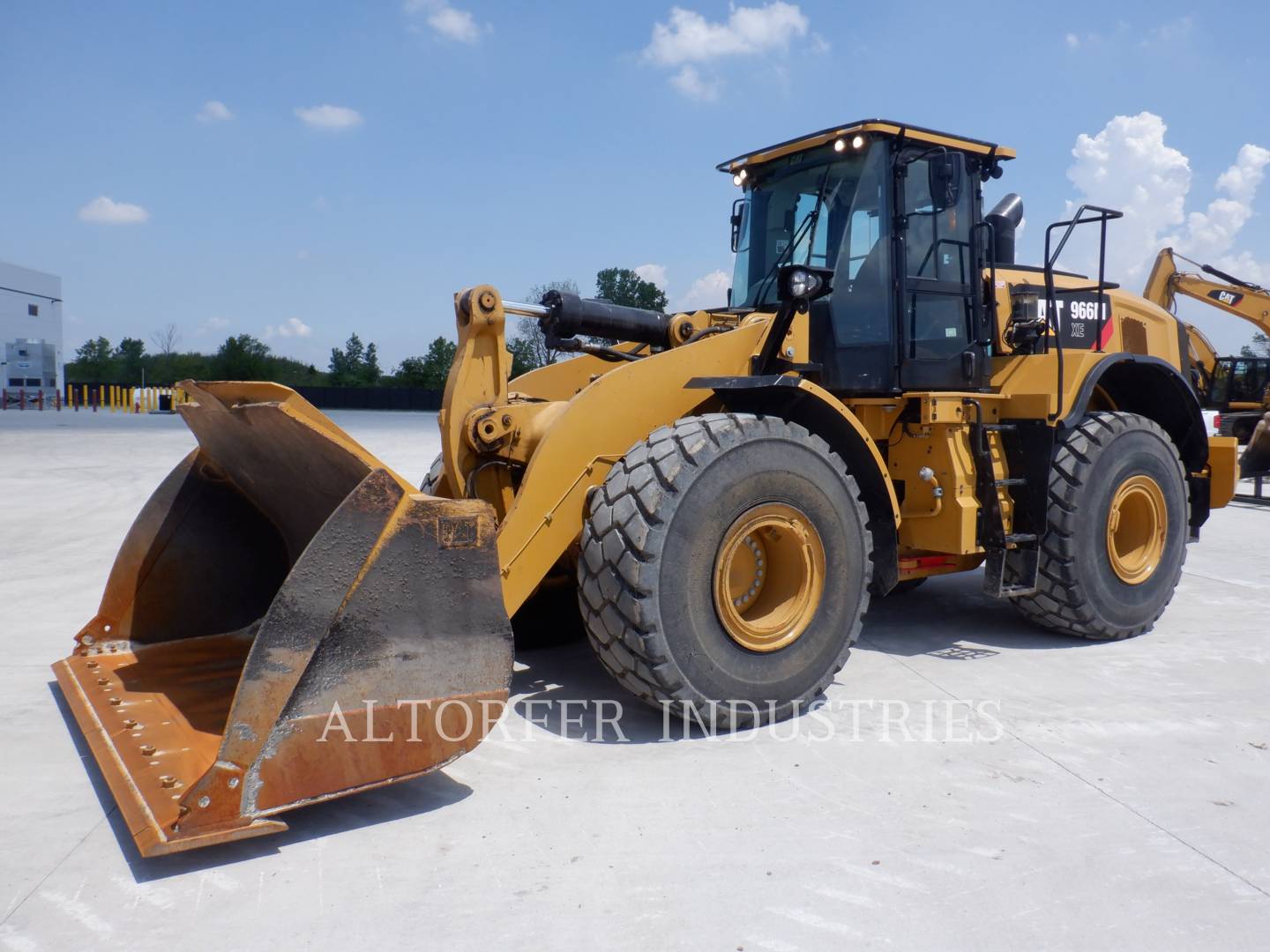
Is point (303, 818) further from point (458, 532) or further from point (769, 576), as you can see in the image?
point (769, 576)

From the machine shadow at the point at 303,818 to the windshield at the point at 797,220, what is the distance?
3.15 m

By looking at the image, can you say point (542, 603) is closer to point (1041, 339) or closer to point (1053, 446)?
point (1053, 446)

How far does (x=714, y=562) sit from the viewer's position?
3.80 metres

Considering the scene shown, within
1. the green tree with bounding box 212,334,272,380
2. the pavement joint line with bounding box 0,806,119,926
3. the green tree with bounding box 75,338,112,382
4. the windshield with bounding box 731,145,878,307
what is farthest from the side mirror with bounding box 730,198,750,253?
the green tree with bounding box 75,338,112,382

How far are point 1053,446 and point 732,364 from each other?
212cm

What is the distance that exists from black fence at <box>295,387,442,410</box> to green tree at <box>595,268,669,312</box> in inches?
558

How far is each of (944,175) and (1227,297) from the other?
1540 cm

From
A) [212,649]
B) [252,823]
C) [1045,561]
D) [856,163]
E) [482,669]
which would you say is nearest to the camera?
[252,823]

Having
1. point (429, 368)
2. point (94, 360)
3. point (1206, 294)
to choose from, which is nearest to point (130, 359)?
point (94, 360)

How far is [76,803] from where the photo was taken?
3199 mm

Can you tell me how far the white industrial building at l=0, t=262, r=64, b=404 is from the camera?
6569 centimetres

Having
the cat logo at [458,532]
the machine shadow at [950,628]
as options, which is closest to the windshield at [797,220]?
the machine shadow at [950,628]

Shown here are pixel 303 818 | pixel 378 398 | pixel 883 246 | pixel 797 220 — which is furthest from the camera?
pixel 378 398

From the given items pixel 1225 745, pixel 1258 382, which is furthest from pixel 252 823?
pixel 1258 382
